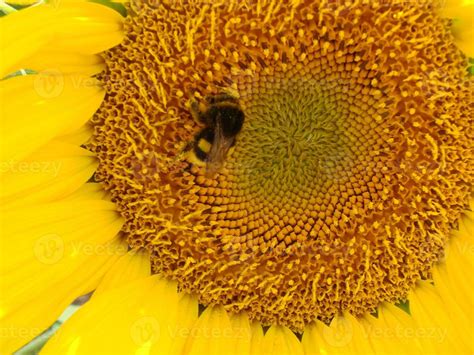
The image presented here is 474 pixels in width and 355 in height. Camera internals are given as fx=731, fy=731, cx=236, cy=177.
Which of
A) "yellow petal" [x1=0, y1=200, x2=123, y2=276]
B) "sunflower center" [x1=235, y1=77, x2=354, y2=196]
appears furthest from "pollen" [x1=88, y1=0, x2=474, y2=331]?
"yellow petal" [x1=0, y1=200, x2=123, y2=276]

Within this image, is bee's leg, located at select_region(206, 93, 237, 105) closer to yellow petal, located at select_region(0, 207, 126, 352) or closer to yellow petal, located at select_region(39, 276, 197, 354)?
yellow petal, located at select_region(0, 207, 126, 352)

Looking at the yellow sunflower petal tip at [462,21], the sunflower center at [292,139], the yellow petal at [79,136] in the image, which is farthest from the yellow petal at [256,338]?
the yellow sunflower petal tip at [462,21]

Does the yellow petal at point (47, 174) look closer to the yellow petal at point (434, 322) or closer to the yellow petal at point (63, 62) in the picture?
the yellow petal at point (63, 62)

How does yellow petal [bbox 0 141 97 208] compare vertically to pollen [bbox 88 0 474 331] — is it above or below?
below

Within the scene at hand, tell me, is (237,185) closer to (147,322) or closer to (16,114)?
(147,322)

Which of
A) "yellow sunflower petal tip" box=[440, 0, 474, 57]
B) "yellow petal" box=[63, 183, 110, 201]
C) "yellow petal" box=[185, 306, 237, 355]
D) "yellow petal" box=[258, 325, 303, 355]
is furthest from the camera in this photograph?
"yellow petal" box=[258, 325, 303, 355]

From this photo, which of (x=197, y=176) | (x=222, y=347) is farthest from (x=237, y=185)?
(x=222, y=347)

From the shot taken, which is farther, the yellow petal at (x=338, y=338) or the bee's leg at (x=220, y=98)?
the yellow petal at (x=338, y=338)

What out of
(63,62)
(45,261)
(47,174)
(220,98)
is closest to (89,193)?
(47,174)

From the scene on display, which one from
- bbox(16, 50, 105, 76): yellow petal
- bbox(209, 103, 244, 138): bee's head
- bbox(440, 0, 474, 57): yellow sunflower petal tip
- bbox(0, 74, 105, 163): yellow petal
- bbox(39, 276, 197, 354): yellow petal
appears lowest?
bbox(39, 276, 197, 354): yellow petal
